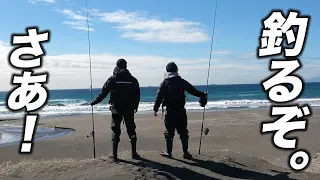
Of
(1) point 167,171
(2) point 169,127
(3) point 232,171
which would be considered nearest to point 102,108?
(2) point 169,127

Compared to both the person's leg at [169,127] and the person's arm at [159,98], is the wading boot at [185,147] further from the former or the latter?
the person's arm at [159,98]

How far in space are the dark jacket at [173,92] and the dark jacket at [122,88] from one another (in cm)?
57

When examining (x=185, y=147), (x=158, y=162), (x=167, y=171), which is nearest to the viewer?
(x=167, y=171)

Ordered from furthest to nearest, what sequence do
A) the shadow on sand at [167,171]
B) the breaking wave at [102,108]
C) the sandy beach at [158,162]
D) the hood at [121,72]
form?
Answer: the breaking wave at [102,108], the hood at [121,72], the sandy beach at [158,162], the shadow on sand at [167,171]

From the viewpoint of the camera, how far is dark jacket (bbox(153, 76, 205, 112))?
7.88 meters

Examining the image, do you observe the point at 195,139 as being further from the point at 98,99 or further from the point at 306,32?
the point at 98,99

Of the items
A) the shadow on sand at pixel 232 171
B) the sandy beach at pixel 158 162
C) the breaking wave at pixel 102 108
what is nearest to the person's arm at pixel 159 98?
the sandy beach at pixel 158 162

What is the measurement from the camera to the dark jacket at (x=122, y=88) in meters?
7.57

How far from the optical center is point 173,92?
7.89 metres

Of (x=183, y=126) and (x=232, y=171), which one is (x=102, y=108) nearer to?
(x=183, y=126)

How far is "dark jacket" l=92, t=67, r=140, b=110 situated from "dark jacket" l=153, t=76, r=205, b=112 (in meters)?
0.57

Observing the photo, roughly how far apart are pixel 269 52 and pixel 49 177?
19.1 feet

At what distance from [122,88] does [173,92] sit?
1070mm

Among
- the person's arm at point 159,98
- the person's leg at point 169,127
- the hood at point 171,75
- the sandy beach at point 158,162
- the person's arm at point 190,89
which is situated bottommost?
the sandy beach at point 158,162
